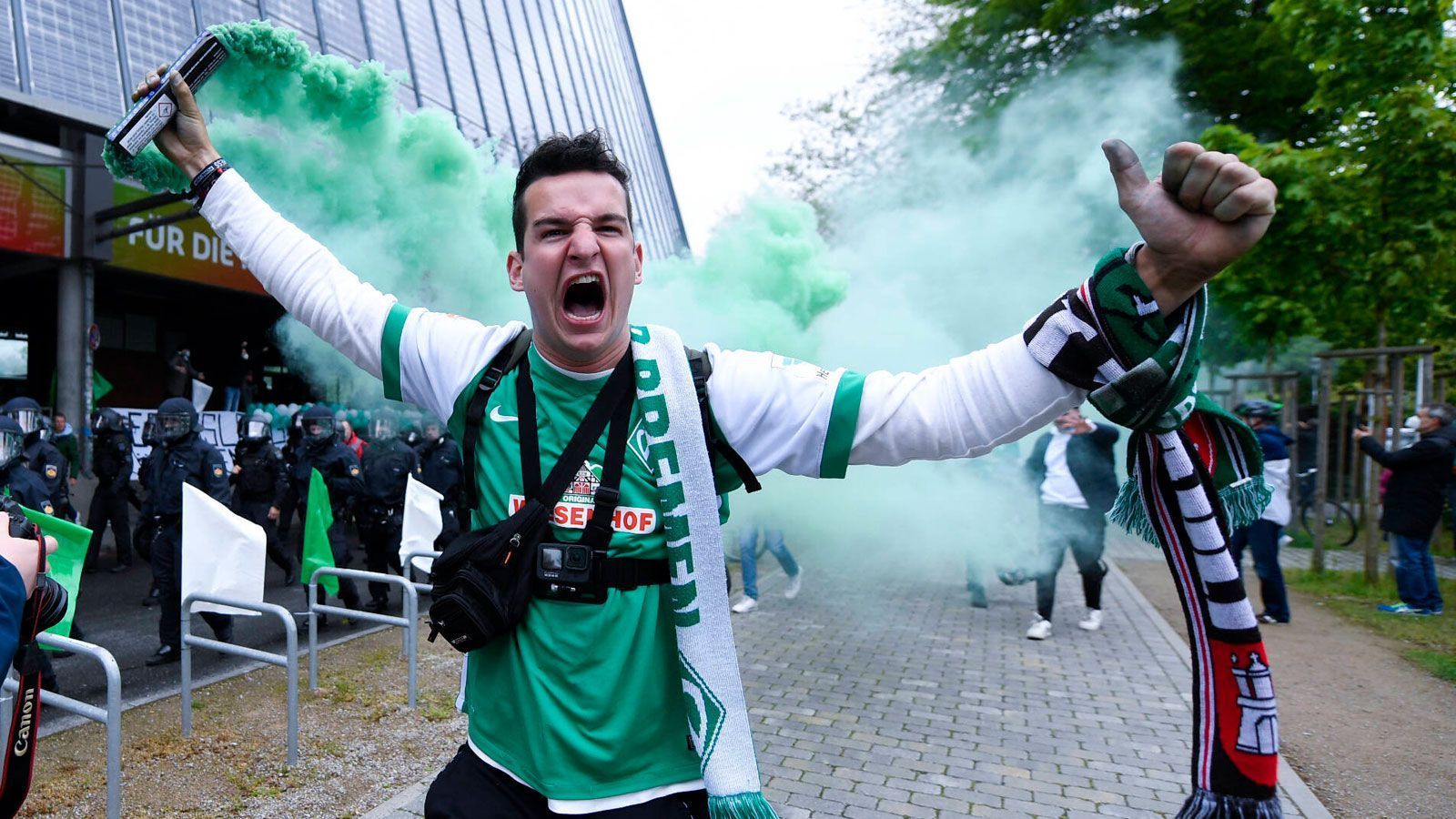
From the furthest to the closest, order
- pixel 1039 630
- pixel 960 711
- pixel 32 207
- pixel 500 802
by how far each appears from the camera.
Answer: pixel 32 207
pixel 1039 630
pixel 960 711
pixel 500 802

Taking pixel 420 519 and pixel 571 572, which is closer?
pixel 571 572

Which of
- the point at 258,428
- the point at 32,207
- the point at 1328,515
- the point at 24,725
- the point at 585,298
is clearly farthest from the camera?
the point at 1328,515

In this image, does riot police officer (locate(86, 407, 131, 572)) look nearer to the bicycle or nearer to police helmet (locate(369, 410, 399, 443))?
police helmet (locate(369, 410, 399, 443))

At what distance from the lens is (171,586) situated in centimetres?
637

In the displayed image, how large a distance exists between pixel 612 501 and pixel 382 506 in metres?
7.10

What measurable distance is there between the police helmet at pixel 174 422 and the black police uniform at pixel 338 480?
1.13 meters

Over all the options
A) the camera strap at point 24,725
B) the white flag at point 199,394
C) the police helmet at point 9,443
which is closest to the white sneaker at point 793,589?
the police helmet at point 9,443

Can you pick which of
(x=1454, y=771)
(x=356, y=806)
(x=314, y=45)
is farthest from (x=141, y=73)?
(x=1454, y=771)

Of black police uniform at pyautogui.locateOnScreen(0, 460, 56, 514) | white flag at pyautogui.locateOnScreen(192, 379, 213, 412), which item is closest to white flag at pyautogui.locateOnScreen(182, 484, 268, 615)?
black police uniform at pyautogui.locateOnScreen(0, 460, 56, 514)

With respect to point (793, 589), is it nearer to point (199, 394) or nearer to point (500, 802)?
point (500, 802)

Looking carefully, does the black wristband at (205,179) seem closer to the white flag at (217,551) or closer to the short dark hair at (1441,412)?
the white flag at (217,551)

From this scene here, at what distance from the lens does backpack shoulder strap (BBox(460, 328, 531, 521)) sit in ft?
5.88

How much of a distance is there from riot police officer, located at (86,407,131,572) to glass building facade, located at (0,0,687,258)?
4.19m

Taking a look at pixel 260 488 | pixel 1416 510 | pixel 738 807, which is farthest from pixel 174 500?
pixel 1416 510
